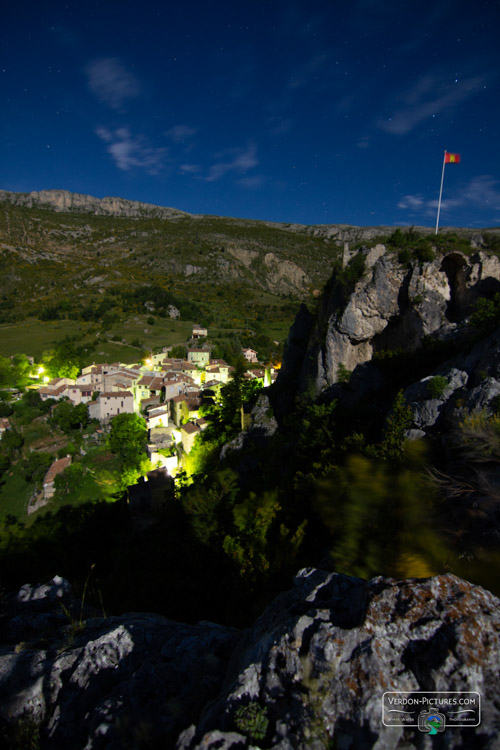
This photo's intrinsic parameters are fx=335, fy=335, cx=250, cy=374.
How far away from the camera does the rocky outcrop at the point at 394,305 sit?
670 inches

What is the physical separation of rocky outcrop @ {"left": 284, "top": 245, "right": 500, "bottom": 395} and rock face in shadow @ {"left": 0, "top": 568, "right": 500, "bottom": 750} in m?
15.8

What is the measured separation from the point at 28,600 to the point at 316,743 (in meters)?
6.02

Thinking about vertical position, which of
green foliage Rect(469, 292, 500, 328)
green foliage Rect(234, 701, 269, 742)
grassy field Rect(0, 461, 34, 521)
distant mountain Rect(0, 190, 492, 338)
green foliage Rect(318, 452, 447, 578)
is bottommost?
grassy field Rect(0, 461, 34, 521)

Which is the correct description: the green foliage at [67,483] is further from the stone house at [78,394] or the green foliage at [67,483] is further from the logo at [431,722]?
the logo at [431,722]

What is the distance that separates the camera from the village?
3003cm

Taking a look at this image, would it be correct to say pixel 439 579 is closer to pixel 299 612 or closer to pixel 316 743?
pixel 299 612

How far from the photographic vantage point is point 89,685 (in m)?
3.41

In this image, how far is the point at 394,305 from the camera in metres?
19.0

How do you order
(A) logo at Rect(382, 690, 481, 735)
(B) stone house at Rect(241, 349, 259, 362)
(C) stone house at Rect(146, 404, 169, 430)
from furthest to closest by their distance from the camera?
(B) stone house at Rect(241, 349, 259, 362), (C) stone house at Rect(146, 404, 169, 430), (A) logo at Rect(382, 690, 481, 735)

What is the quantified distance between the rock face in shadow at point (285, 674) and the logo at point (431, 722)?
0.06m

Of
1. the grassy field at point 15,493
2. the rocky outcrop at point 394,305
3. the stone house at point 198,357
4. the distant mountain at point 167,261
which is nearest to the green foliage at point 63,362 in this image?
the stone house at point 198,357

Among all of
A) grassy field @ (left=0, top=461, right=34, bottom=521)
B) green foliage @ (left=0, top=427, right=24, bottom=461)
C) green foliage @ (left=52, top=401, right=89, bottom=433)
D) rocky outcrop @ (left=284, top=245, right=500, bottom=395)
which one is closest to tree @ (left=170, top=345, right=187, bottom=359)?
green foliage @ (left=52, top=401, right=89, bottom=433)

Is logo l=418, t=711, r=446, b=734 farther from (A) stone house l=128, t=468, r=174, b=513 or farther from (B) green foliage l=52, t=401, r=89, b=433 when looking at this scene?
(B) green foliage l=52, t=401, r=89, b=433

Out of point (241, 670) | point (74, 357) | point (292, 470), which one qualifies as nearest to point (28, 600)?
point (241, 670)
